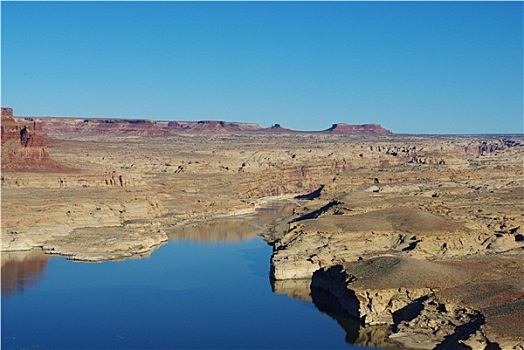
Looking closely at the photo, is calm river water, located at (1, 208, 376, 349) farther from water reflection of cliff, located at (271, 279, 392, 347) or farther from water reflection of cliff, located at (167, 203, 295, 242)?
water reflection of cliff, located at (167, 203, 295, 242)

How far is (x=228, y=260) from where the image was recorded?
64875 millimetres

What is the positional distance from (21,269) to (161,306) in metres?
16.6

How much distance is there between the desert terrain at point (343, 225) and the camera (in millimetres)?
40938

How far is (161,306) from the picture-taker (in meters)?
48.0

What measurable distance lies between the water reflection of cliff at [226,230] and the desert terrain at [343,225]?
41.3 inches

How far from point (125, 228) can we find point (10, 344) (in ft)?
119

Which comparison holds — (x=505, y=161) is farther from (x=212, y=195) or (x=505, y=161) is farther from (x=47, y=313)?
(x=47, y=313)

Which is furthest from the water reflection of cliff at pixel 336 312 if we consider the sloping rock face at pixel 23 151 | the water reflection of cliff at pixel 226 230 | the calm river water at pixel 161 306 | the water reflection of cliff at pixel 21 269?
the sloping rock face at pixel 23 151

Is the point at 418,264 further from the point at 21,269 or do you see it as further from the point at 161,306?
the point at 21,269

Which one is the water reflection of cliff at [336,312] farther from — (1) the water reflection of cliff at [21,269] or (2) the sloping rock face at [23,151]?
(2) the sloping rock face at [23,151]

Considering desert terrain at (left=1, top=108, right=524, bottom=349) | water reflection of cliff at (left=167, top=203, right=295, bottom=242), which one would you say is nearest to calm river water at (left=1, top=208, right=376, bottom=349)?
desert terrain at (left=1, top=108, right=524, bottom=349)

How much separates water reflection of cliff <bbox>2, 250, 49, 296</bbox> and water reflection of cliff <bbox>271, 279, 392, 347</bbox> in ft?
61.2

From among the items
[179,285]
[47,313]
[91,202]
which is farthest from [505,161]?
[47,313]

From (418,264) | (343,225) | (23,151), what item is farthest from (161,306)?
(23,151)
